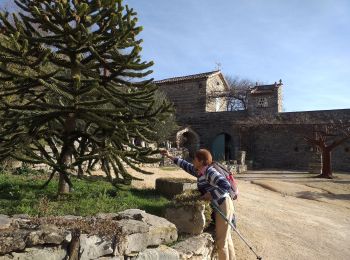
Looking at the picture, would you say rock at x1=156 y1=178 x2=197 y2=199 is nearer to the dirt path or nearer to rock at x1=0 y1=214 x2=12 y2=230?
the dirt path

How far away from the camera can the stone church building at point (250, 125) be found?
2441cm

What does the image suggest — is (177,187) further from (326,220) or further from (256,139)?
(256,139)

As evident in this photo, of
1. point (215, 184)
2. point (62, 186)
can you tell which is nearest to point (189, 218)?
point (215, 184)

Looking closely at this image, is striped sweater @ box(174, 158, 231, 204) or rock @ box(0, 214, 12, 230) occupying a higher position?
striped sweater @ box(174, 158, 231, 204)

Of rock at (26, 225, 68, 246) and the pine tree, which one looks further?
the pine tree

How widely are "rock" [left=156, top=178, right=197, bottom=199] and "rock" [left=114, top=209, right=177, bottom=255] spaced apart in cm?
279

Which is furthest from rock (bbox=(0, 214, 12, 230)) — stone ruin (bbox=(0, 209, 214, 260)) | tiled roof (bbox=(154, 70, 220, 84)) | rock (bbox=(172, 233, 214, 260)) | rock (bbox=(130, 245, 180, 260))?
tiled roof (bbox=(154, 70, 220, 84))

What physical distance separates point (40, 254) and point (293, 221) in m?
7.14

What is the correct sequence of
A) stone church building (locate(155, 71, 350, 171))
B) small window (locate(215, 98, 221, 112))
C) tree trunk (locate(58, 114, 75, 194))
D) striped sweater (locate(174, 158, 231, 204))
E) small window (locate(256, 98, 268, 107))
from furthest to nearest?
1. small window (locate(215, 98, 221, 112))
2. small window (locate(256, 98, 268, 107))
3. stone church building (locate(155, 71, 350, 171))
4. tree trunk (locate(58, 114, 75, 194))
5. striped sweater (locate(174, 158, 231, 204))

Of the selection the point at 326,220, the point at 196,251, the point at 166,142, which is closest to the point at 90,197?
the point at 196,251

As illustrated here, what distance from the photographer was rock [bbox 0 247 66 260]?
3562mm

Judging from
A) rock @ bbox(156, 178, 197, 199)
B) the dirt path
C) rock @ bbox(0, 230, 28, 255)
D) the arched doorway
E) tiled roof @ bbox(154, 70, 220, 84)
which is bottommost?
the dirt path

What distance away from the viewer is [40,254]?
3668mm

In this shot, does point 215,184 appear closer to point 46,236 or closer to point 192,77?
point 46,236
